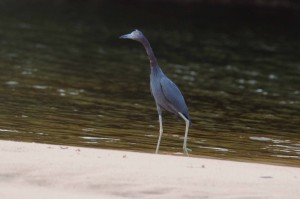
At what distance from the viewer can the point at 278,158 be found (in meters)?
14.2

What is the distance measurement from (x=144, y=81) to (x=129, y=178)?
578 inches

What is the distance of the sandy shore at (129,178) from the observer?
30.9 ft

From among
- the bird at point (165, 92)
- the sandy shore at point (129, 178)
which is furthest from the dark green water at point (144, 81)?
the sandy shore at point (129, 178)

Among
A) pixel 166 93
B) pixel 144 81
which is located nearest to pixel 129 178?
pixel 166 93

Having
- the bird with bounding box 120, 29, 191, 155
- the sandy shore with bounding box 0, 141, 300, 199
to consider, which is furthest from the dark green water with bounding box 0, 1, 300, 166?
the sandy shore with bounding box 0, 141, 300, 199

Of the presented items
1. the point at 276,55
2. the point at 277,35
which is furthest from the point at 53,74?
the point at 277,35

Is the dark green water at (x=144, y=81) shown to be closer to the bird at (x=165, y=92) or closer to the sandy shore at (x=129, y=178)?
the bird at (x=165, y=92)

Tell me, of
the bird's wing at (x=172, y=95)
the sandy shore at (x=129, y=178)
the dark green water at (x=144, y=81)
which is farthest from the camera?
the dark green water at (x=144, y=81)

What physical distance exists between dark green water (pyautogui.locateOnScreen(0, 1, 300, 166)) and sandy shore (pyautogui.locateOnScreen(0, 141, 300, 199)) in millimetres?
3125

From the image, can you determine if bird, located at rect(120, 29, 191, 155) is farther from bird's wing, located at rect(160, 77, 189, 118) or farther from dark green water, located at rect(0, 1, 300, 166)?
dark green water, located at rect(0, 1, 300, 166)

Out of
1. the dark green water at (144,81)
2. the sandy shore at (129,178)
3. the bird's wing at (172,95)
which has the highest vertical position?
the bird's wing at (172,95)

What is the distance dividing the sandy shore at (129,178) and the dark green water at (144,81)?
3.13 meters

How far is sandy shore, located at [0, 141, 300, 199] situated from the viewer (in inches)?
371

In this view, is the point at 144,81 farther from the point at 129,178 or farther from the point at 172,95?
the point at 129,178
